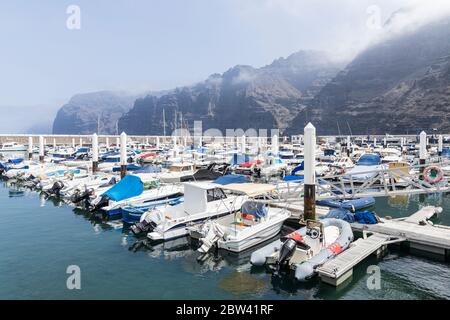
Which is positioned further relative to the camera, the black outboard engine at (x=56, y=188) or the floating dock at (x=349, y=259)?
the black outboard engine at (x=56, y=188)

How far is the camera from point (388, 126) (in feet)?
487

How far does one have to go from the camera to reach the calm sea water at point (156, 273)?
12.7 m

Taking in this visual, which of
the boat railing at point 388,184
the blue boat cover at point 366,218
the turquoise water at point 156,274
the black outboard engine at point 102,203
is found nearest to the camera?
the turquoise water at point 156,274

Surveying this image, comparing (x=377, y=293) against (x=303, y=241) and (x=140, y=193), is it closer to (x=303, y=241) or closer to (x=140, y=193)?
(x=303, y=241)

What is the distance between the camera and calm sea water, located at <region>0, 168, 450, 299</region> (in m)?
12.7

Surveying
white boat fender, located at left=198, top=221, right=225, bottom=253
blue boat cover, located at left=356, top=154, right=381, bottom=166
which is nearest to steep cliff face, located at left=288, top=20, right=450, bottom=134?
blue boat cover, located at left=356, top=154, right=381, bottom=166

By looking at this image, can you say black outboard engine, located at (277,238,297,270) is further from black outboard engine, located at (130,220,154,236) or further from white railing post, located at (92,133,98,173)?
white railing post, located at (92,133,98,173)

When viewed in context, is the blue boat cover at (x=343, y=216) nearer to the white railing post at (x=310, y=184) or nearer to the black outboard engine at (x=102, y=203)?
the white railing post at (x=310, y=184)

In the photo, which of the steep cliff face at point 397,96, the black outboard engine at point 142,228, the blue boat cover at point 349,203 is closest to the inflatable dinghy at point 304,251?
the black outboard engine at point 142,228

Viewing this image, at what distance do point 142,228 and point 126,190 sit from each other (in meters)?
5.78

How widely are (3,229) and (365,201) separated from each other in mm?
26079

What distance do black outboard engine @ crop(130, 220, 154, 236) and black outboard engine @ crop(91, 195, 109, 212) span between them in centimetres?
678

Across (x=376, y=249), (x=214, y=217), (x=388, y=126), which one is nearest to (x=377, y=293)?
(x=376, y=249)

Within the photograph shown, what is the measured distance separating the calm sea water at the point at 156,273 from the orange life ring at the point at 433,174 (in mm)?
5096
